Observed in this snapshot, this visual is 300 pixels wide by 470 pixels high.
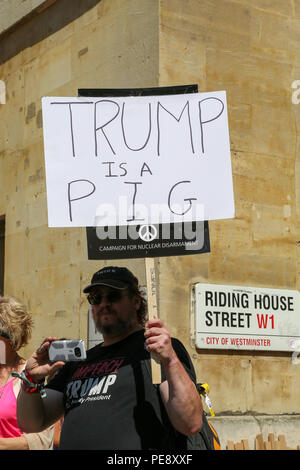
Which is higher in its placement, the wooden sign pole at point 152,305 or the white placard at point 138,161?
the white placard at point 138,161

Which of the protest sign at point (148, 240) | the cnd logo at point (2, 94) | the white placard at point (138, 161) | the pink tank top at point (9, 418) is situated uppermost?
the cnd logo at point (2, 94)

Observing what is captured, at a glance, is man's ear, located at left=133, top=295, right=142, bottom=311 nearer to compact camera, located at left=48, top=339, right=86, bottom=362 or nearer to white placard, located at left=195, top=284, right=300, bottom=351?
compact camera, located at left=48, top=339, right=86, bottom=362

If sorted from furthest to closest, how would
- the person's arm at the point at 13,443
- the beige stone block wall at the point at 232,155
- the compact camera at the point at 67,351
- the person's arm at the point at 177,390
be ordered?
the beige stone block wall at the point at 232,155
the person's arm at the point at 13,443
the compact camera at the point at 67,351
the person's arm at the point at 177,390

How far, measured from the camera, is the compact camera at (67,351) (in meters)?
3.41

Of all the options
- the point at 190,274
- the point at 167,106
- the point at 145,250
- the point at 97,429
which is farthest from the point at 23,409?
the point at 190,274

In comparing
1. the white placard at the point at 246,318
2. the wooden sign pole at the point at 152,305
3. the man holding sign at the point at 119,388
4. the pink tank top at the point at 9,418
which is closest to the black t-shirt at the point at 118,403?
the man holding sign at the point at 119,388

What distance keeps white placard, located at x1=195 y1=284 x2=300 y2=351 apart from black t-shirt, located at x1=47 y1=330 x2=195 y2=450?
131 inches

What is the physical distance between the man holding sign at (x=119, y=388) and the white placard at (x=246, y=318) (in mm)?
3133

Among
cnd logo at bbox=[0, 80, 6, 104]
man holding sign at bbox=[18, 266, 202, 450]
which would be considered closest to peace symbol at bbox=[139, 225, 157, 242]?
man holding sign at bbox=[18, 266, 202, 450]

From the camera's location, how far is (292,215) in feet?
24.3

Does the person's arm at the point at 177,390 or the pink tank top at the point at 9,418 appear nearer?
A: the person's arm at the point at 177,390

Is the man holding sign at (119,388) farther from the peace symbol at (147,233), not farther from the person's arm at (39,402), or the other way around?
the peace symbol at (147,233)

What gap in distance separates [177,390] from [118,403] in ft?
1.04
